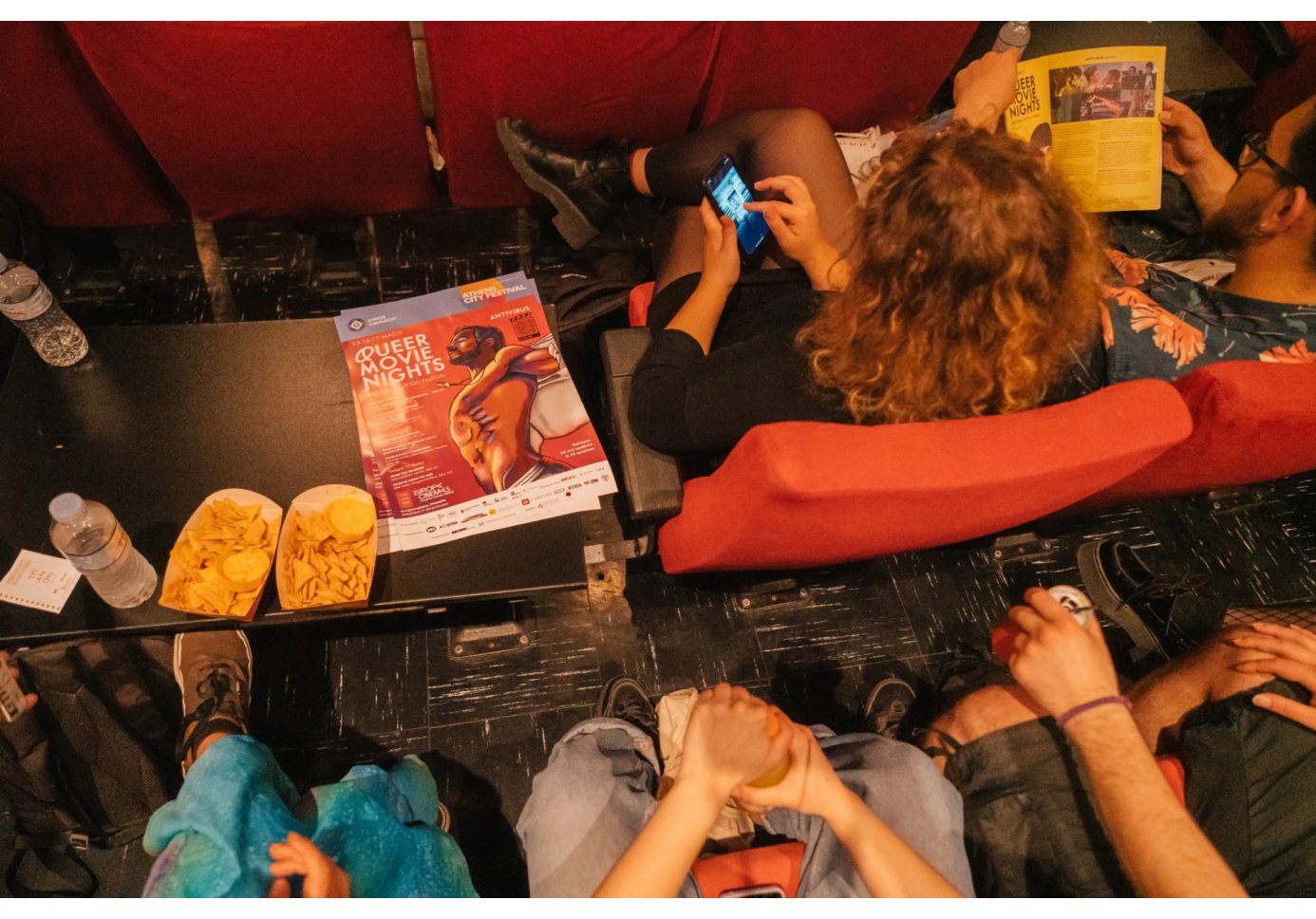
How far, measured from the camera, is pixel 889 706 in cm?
158

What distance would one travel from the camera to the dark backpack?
47.6 inches

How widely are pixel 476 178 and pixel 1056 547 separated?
1702mm

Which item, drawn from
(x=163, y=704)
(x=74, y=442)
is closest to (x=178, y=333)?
(x=74, y=442)

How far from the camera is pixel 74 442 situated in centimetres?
117

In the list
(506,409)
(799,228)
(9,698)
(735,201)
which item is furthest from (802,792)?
(9,698)

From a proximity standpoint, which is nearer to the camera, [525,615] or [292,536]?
[292,536]

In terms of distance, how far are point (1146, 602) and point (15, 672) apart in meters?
2.18

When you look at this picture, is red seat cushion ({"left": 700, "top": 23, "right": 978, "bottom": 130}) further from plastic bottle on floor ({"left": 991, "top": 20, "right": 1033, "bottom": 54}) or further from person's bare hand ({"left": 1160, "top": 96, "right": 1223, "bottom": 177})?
person's bare hand ({"left": 1160, "top": 96, "right": 1223, "bottom": 177})

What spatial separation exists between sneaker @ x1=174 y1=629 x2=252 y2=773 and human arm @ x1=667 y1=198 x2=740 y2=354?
39.9 inches

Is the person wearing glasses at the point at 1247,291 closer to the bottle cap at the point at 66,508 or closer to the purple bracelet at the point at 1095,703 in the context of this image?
the purple bracelet at the point at 1095,703

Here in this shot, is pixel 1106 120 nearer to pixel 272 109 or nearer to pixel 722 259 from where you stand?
pixel 722 259

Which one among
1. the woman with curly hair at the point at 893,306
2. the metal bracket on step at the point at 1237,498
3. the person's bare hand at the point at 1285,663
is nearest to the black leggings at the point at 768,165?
the woman with curly hair at the point at 893,306

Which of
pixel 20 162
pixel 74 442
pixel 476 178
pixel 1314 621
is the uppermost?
pixel 20 162

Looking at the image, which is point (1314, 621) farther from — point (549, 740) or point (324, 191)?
point (324, 191)
